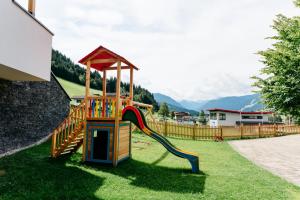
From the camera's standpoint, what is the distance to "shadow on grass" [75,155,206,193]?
6867 millimetres

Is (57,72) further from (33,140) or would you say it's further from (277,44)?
(277,44)

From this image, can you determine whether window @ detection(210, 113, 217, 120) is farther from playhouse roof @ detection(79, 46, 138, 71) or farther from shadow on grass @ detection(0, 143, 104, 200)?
shadow on grass @ detection(0, 143, 104, 200)

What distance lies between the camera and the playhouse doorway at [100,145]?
960 centimetres

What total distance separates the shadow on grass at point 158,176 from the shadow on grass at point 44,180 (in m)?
1.06

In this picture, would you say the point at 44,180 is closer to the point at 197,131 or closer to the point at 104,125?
the point at 104,125

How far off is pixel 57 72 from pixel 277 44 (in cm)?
7575

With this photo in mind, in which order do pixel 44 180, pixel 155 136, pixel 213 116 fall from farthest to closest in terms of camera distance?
pixel 213 116 < pixel 155 136 < pixel 44 180

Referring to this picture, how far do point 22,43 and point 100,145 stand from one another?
16.2 feet

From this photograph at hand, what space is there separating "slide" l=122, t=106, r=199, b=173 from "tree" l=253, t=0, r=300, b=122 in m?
3.73

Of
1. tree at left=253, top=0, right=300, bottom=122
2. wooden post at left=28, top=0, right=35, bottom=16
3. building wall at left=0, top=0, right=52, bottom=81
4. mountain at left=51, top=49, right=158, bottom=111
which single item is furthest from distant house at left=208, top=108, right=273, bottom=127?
mountain at left=51, top=49, right=158, bottom=111

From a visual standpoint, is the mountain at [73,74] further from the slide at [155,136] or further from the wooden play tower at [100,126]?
the slide at [155,136]

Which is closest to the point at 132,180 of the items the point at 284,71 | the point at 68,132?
the point at 68,132

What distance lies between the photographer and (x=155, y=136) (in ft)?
29.1

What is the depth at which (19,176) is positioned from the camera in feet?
23.0
